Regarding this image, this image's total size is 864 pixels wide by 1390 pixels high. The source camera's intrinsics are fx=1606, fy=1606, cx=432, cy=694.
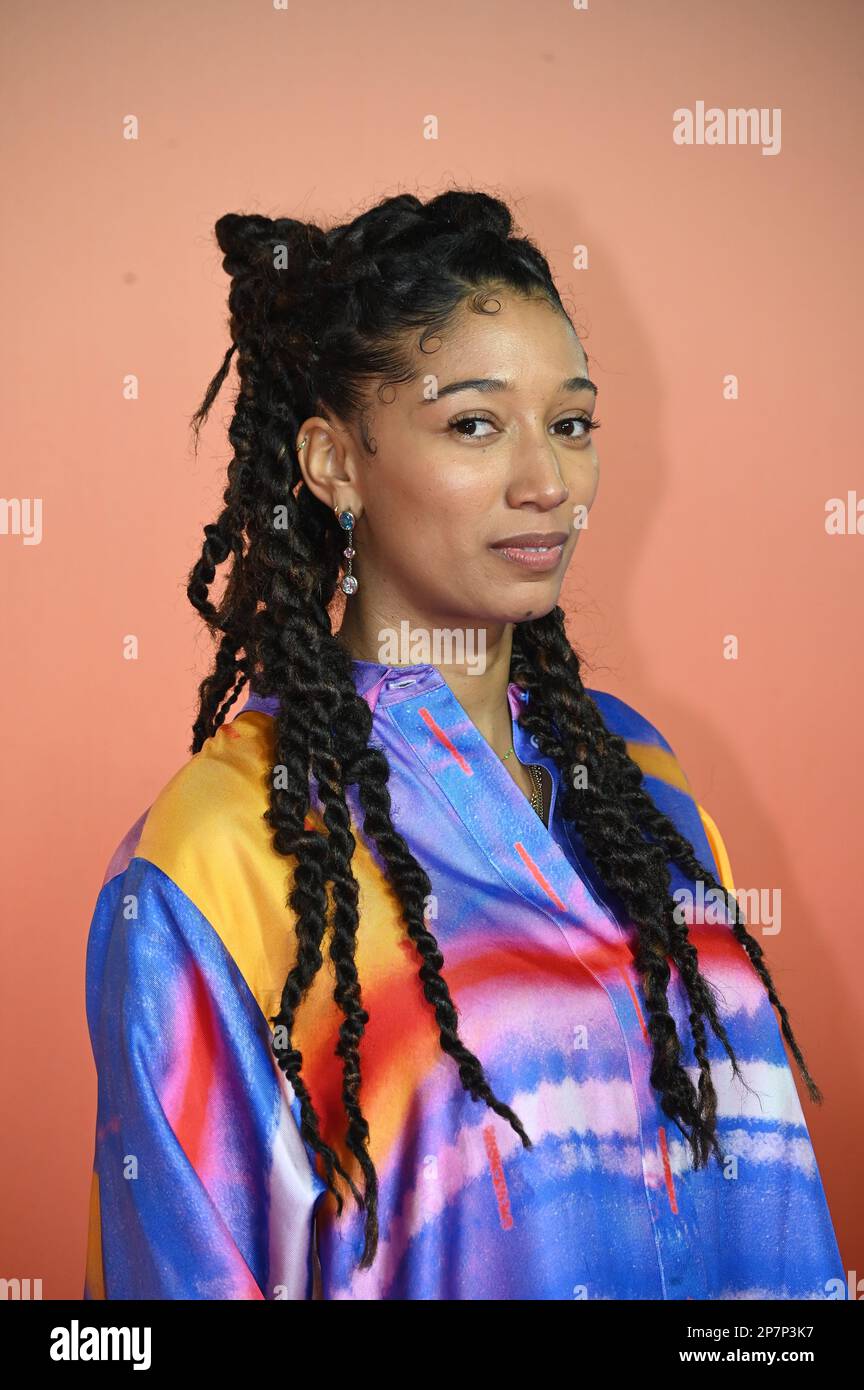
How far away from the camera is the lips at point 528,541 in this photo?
1.65 m

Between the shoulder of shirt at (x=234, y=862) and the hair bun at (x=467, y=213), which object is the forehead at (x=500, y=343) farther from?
the shoulder of shirt at (x=234, y=862)

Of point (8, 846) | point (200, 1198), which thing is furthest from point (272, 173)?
point (200, 1198)

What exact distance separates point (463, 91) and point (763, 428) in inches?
30.1

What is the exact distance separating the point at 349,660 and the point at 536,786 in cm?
28

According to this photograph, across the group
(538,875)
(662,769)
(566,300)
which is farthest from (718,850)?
(566,300)

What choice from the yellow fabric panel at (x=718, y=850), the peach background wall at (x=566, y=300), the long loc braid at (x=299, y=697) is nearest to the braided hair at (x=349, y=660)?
the long loc braid at (x=299, y=697)

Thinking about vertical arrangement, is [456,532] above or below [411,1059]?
above

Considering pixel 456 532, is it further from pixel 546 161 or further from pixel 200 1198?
pixel 546 161

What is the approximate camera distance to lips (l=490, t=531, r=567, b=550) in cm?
165

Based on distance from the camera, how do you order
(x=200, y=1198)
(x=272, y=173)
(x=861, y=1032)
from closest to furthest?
(x=200, y=1198)
(x=272, y=173)
(x=861, y=1032)

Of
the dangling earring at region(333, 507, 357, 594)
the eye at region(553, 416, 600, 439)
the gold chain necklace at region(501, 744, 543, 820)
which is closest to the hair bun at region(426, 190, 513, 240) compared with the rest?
the eye at region(553, 416, 600, 439)

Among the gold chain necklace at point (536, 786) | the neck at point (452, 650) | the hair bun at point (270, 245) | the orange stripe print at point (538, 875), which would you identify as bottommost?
the orange stripe print at point (538, 875)

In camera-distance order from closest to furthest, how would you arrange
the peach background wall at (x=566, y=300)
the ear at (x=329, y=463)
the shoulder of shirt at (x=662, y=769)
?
the ear at (x=329, y=463)
the shoulder of shirt at (x=662, y=769)
the peach background wall at (x=566, y=300)

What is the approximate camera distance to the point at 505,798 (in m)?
1.71
